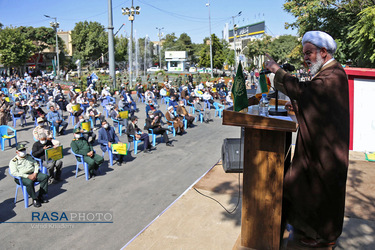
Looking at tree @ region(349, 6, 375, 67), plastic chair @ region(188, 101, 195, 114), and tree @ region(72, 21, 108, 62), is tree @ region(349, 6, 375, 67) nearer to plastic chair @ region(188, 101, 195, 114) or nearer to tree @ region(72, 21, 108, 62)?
plastic chair @ region(188, 101, 195, 114)

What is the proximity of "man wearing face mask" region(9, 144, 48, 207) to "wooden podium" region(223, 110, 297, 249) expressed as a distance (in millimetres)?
4887

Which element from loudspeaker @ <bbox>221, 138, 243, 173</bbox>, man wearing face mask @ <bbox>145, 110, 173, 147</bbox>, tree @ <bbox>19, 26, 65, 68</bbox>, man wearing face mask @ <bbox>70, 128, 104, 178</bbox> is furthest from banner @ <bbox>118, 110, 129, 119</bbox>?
tree @ <bbox>19, 26, 65, 68</bbox>

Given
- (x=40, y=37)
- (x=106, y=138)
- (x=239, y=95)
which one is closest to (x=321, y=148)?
(x=239, y=95)

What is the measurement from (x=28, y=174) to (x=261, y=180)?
5.31m

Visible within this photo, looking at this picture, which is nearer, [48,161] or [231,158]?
[231,158]

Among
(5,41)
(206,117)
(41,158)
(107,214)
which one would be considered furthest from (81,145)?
(5,41)

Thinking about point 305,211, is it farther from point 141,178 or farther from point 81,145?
point 81,145

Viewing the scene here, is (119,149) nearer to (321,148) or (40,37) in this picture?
(321,148)

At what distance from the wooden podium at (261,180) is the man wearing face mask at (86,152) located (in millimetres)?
5664

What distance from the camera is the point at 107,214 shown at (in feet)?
18.3

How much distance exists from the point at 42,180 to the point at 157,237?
153 inches

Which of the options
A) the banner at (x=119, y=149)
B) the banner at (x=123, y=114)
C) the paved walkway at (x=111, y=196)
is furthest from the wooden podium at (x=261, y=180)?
the banner at (x=123, y=114)

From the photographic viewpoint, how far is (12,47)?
1567 inches

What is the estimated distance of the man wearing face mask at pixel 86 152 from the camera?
7460 millimetres
